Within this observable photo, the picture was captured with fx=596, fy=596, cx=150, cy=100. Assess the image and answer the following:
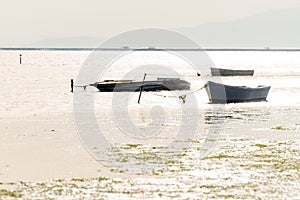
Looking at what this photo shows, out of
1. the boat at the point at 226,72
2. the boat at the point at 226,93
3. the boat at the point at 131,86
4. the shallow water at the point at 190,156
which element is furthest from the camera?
the boat at the point at 226,72

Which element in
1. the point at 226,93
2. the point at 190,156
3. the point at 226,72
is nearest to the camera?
the point at 190,156

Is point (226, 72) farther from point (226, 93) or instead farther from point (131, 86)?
point (226, 93)

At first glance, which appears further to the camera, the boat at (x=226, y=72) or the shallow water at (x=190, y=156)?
the boat at (x=226, y=72)

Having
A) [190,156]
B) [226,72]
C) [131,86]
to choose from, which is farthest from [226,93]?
[226,72]

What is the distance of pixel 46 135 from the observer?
3609 centimetres

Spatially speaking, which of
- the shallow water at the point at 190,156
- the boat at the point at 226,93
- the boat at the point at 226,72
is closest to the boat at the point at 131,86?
the boat at the point at 226,93

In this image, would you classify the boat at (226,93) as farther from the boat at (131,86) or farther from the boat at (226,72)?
the boat at (226,72)

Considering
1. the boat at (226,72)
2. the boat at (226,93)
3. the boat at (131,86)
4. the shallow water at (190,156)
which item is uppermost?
the boat at (226,72)

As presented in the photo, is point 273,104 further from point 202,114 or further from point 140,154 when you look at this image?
point 140,154

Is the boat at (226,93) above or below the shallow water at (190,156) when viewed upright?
above

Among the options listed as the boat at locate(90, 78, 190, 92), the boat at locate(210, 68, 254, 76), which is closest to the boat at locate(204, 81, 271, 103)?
the boat at locate(90, 78, 190, 92)

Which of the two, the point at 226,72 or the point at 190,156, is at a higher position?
the point at 226,72

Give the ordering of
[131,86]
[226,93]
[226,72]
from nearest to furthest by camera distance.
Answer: [226,93], [131,86], [226,72]

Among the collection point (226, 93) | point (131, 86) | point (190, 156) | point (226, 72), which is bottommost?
point (190, 156)
